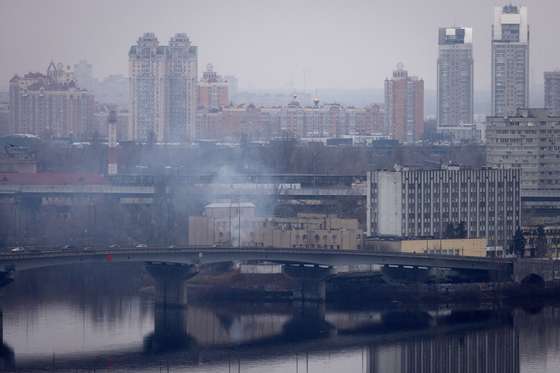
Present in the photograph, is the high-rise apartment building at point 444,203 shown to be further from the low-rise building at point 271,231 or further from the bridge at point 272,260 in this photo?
the bridge at point 272,260

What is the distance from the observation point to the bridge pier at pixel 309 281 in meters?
26.1

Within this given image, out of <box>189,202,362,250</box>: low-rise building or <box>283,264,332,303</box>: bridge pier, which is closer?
<box>283,264,332,303</box>: bridge pier

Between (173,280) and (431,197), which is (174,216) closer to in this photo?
(431,197)

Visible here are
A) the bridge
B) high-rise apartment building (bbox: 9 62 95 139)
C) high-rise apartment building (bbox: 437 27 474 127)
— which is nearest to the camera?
the bridge

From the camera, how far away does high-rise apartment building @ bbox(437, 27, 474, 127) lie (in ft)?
212

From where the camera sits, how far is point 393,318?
81.0 ft

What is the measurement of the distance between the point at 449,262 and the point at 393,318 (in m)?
2.14

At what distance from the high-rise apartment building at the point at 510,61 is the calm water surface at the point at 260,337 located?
32.7m

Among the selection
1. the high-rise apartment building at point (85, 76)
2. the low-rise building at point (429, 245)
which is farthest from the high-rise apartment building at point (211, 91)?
the low-rise building at point (429, 245)

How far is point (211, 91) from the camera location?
69.0m

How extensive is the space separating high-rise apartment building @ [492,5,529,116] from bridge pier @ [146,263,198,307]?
3320cm

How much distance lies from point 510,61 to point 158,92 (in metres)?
10.7

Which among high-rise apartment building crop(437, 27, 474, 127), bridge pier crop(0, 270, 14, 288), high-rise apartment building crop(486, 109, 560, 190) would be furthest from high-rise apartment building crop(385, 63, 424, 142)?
bridge pier crop(0, 270, 14, 288)

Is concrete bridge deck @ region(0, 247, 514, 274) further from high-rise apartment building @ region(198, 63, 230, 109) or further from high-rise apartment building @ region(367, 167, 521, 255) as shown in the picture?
high-rise apartment building @ region(198, 63, 230, 109)
